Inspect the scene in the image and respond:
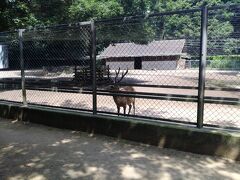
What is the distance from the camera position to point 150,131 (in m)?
4.93

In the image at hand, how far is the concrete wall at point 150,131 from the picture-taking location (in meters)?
4.29

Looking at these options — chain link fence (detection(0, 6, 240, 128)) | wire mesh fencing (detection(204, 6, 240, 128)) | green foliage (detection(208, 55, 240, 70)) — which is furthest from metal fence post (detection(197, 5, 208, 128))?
green foliage (detection(208, 55, 240, 70))

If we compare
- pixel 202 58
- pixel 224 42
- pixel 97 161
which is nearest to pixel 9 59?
pixel 97 161

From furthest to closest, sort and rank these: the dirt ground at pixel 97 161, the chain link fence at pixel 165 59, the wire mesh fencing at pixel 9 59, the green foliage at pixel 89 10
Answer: the green foliage at pixel 89 10 → the wire mesh fencing at pixel 9 59 → the chain link fence at pixel 165 59 → the dirt ground at pixel 97 161

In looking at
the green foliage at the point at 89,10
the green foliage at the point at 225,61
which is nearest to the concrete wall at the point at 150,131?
the green foliage at the point at 225,61

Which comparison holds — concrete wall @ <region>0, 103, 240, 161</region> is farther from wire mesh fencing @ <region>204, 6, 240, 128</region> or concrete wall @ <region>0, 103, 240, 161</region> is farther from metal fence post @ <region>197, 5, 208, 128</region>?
wire mesh fencing @ <region>204, 6, 240, 128</region>

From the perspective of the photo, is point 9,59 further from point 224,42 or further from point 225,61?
point 224,42

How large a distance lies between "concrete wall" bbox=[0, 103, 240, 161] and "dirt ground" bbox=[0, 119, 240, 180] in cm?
12

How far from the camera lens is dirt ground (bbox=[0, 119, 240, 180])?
12.5ft

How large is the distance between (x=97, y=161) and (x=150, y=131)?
1.07 meters

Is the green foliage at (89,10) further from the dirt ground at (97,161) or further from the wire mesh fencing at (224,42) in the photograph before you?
the wire mesh fencing at (224,42)

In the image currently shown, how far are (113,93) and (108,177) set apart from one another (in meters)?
2.00

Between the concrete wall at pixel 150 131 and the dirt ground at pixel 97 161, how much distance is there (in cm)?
12

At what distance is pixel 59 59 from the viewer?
11211mm
